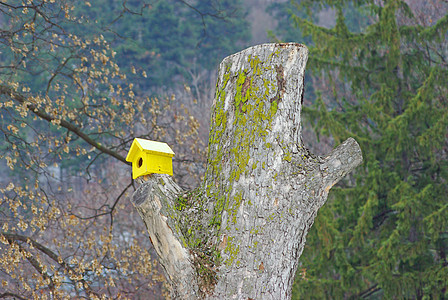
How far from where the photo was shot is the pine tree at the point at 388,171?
27.6ft

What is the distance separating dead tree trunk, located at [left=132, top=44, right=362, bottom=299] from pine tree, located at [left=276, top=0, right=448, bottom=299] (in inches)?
223

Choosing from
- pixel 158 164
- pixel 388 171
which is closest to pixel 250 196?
pixel 158 164

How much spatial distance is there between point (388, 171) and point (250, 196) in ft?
22.0

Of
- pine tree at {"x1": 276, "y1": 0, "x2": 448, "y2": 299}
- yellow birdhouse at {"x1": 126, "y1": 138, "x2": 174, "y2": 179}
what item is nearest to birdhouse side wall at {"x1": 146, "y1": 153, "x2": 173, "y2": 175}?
yellow birdhouse at {"x1": 126, "y1": 138, "x2": 174, "y2": 179}

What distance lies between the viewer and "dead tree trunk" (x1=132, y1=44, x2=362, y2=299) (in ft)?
9.20

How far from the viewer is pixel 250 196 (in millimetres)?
2836

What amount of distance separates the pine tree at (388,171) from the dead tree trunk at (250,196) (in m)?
5.67

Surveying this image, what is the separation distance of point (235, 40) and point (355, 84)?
15572 mm

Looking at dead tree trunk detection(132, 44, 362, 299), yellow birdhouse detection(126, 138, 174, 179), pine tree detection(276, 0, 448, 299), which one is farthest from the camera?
pine tree detection(276, 0, 448, 299)

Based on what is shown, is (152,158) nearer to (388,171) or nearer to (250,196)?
(250,196)

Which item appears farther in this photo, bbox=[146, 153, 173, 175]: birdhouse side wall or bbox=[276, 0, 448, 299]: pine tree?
bbox=[276, 0, 448, 299]: pine tree

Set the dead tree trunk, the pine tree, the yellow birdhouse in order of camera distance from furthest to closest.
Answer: the pine tree
the yellow birdhouse
the dead tree trunk

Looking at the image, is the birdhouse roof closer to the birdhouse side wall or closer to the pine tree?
the birdhouse side wall

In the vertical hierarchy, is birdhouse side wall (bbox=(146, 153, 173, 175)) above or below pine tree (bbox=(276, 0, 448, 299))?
below
